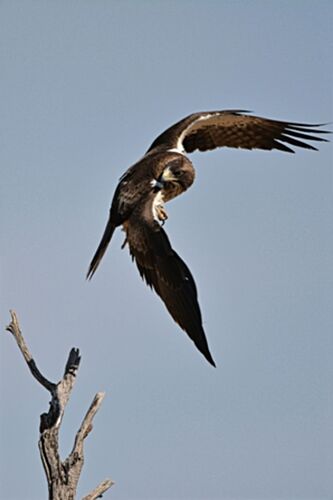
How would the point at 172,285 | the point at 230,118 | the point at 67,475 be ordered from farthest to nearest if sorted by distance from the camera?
the point at 230,118
the point at 172,285
the point at 67,475

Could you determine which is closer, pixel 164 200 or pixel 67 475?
pixel 67 475

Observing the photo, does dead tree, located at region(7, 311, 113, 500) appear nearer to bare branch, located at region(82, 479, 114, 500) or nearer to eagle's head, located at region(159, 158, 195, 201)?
bare branch, located at region(82, 479, 114, 500)

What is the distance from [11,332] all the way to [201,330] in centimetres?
149

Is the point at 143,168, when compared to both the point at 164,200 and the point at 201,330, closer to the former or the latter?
the point at 164,200

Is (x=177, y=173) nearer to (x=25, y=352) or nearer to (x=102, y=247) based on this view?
(x=102, y=247)

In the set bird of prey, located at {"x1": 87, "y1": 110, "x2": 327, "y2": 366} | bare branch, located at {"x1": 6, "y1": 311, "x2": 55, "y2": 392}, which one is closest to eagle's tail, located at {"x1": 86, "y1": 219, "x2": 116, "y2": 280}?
bird of prey, located at {"x1": 87, "y1": 110, "x2": 327, "y2": 366}

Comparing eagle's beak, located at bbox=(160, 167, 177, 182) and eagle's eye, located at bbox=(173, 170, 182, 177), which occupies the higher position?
eagle's eye, located at bbox=(173, 170, 182, 177)

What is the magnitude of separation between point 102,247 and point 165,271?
1274 millimetres

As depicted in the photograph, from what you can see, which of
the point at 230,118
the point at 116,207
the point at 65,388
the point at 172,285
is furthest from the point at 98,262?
the point at 230,118

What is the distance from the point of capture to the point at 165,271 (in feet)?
32.9

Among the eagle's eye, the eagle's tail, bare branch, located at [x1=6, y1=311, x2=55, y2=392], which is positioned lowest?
bare branch, located at [x1=6, y1=311, x2=55, y2=392]

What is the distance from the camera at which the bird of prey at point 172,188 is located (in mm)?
9883

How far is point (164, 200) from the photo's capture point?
11336mm

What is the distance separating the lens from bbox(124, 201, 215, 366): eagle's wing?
31.8ft
